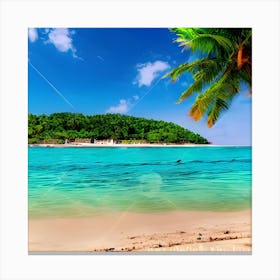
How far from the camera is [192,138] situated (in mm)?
3848

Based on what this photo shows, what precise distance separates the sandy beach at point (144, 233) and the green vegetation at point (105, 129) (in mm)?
652

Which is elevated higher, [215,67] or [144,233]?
[215,67]

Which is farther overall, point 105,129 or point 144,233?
point 105,129

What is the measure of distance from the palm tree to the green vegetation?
0.77 ft

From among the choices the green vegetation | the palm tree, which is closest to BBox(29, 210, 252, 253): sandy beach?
the green vegetation

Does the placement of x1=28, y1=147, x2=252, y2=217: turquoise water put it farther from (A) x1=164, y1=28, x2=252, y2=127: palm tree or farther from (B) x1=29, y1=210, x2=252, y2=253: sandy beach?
(A) x1=164, y1=28, x2=252, y2=127: palm tree

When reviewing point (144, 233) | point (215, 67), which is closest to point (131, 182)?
point (144, 233)

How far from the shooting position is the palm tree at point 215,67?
364cm

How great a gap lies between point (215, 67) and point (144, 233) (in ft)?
4.94

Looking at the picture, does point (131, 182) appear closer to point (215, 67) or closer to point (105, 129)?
point (105, 129)

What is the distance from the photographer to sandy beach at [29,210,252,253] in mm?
3678

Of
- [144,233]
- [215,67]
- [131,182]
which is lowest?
[144,233]

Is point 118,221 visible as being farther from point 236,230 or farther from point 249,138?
point 249,138

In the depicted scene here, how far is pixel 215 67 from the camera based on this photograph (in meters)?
3.74
